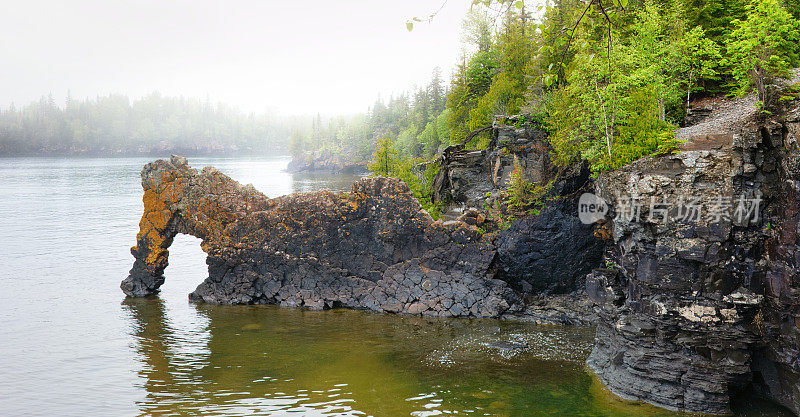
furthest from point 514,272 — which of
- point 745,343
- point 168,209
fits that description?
point 168,209

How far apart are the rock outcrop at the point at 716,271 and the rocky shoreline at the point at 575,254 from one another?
0.04 metres

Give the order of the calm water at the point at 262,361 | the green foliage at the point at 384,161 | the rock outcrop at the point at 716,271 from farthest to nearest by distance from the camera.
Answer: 1. the green foliage at the point at 384,161
2. the calm water at the point at 262,361
3. the rock outcrop at the point at 716,271

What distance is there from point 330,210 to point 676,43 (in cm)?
1872

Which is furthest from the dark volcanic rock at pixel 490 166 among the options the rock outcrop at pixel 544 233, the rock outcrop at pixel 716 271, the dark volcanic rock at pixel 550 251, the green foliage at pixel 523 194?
the rock outcrop at pixel 716 271

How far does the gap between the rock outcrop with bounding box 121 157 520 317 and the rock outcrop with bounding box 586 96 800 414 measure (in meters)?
9.31

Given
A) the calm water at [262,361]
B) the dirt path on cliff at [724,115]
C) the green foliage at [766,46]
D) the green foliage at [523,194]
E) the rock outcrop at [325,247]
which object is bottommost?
the calm water at [262,361]

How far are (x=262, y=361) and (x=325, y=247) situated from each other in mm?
7814

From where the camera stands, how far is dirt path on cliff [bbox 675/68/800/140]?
16.6 metres

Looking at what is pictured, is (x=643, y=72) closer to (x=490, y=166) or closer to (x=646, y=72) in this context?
(x=646, y=72)

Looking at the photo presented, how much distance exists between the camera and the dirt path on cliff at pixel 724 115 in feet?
54.4

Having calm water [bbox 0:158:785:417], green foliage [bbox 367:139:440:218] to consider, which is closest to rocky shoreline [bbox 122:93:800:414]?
calm water [bbox 0:158:785:417]

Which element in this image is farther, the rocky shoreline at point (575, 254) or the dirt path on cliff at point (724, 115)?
the dirt path on cliff at point (724, 115)

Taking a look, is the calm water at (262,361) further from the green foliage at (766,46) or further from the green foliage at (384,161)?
the green foliage at (384,161)

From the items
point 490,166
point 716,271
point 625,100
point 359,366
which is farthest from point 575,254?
point 359,366
